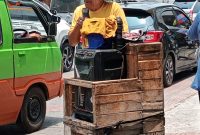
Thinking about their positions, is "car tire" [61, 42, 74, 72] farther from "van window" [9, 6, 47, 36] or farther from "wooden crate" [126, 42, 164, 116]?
"wooden crate" [126, 42, 164, 116]

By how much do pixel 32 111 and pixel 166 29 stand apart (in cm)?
482

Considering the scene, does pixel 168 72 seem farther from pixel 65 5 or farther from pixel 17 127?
pixel 65 5

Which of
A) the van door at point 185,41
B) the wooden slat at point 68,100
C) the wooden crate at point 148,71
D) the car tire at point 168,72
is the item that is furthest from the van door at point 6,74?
the van door at point 185,41

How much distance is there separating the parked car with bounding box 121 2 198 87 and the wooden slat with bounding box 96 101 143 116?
18.8 feet

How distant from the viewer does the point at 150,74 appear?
14.4 feet

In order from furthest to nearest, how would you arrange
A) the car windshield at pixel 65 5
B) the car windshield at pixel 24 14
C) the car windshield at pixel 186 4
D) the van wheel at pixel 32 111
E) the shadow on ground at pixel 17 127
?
the car windshield at pixel 186 4, the car windshield at pixel 65 5, the car windshield at pixel 24 14, the shadow on ground at pixel 17 127, the van wheel at pixel 32 111

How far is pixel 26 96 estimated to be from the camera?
689cm

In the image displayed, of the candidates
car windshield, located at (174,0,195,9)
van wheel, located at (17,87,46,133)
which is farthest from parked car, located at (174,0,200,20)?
van wheel, located at (17,87,46,133)

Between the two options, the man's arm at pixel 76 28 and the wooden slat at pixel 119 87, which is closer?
the wooden slat at pixel 119 87

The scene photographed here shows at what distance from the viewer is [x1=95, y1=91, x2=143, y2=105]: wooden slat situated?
13.5 ft

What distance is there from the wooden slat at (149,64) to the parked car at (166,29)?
18.1 ft

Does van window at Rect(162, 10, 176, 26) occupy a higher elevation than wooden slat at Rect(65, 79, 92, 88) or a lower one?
higher

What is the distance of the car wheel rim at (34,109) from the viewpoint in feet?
23.1

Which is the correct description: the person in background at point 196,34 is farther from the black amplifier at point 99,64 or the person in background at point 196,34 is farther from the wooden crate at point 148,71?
the black amplifier at point 99,64
